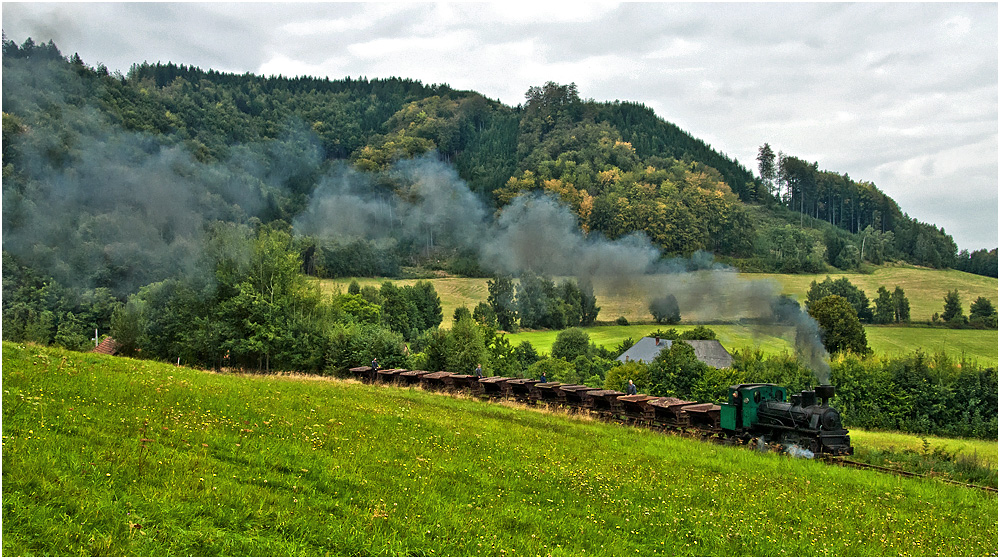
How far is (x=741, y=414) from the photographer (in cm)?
2112

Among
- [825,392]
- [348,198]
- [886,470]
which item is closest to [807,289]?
[825,392]

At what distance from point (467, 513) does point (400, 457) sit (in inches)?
117

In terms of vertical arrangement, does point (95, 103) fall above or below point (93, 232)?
above

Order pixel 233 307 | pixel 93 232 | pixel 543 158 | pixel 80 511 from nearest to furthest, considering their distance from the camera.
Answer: pixel 80 511 → pixel 233 307 → pixel 93 232 → pixel 543 158

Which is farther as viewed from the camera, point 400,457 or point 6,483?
point 400,457

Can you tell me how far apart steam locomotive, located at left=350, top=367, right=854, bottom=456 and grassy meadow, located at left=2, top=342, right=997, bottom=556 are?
3222mm

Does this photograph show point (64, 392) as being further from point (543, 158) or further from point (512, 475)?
point (543, 158)

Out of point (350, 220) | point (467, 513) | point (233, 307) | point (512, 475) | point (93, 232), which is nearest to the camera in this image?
point (467, 513)

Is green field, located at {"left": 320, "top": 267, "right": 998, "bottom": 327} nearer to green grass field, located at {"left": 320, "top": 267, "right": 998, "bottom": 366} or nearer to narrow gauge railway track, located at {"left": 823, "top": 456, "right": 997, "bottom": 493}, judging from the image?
green grass field, located at {"left": 320, "top": 267, "right": 998, "bottom": 366}

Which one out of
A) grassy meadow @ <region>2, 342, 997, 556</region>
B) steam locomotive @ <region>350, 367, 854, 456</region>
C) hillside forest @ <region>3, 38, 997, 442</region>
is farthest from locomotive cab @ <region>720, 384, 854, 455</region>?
hillside forest @ <region>3, 38, 997, 442</region>

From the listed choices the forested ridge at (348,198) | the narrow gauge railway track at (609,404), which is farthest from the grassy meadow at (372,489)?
the forested ridge at (348,198)

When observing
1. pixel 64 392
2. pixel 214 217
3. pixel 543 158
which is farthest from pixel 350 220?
pixel 64 392

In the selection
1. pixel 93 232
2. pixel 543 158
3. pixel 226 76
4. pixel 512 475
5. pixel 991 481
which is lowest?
pixel 991 481

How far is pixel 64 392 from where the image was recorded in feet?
38.8
